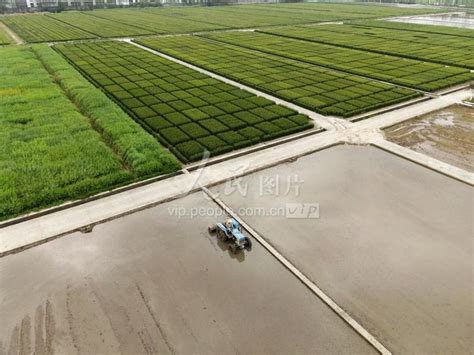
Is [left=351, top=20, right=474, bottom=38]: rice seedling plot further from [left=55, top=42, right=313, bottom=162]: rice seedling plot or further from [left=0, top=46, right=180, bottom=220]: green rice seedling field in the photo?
[left=0, top=46, right=180, bottom=220]: green rice seedling field

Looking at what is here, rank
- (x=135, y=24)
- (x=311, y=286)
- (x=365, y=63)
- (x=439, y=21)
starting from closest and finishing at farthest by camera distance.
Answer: (x=311, y=286) → (x=365, y=63) → (x=135, y=24) → (x=439, y=21)

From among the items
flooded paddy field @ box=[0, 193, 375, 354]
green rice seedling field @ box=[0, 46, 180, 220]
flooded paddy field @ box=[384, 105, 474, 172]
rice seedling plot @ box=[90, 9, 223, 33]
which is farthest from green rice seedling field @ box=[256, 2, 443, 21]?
flooded paddy field @ box=[0, 193, 375, 354]

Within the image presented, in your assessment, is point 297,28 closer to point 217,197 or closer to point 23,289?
point 217,197

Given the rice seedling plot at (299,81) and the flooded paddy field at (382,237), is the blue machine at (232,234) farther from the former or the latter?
the rice seedling plot at (299,81)

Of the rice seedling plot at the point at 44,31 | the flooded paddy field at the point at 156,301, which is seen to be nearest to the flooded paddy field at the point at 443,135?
the flooded paddy field at the point at 156,301

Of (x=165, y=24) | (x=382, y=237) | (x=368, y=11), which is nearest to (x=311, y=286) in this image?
(x=382, y=237)

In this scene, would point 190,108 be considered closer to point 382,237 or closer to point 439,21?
point 382,237

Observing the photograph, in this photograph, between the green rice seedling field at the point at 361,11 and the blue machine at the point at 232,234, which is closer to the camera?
the blue machine at the point at 232,234
